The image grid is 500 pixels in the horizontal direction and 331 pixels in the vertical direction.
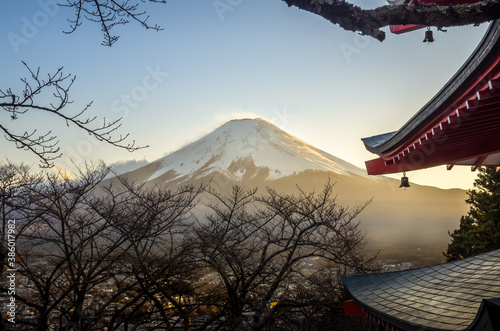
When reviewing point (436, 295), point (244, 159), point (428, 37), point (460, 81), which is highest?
point (244, 159)

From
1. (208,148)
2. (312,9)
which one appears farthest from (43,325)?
(208,148)

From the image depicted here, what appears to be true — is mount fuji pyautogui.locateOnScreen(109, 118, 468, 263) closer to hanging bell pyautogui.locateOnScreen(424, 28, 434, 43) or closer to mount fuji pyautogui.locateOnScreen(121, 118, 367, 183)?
mount fuji pyautogui.locateOnScreen(121, 118, 367, 183)

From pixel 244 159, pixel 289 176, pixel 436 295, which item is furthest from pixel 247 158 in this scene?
pixel 436 295

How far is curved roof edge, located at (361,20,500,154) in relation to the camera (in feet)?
6.84

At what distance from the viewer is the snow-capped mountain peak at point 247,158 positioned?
58.3 m

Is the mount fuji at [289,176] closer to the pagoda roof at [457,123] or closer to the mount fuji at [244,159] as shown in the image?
the mount fuji at [244,159]

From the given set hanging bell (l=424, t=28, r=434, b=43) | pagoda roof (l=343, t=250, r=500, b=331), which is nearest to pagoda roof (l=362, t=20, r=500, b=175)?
hanging bell (l=424, t=28, r=434, b=43)

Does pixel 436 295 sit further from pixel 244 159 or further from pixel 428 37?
pixel 244 159

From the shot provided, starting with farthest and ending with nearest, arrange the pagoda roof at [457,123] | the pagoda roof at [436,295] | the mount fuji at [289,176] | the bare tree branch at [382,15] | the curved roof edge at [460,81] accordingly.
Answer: the mount fuji at [289,176] < the pagoda roof at [436,295] < the pagoda roof at [457,123] < the curved roof edge at [460,81] < the bare tree branch at [382,15]

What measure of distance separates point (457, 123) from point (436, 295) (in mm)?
2006

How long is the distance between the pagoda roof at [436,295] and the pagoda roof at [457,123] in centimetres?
144

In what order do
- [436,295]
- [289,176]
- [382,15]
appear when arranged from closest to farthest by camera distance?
1. [382,15]
2. [436,295]
3. [289,176]

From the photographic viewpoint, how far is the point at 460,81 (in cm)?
253

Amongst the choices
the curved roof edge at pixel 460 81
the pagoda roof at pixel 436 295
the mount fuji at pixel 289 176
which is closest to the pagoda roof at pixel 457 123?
the curved roof edge at pixel 460 81
